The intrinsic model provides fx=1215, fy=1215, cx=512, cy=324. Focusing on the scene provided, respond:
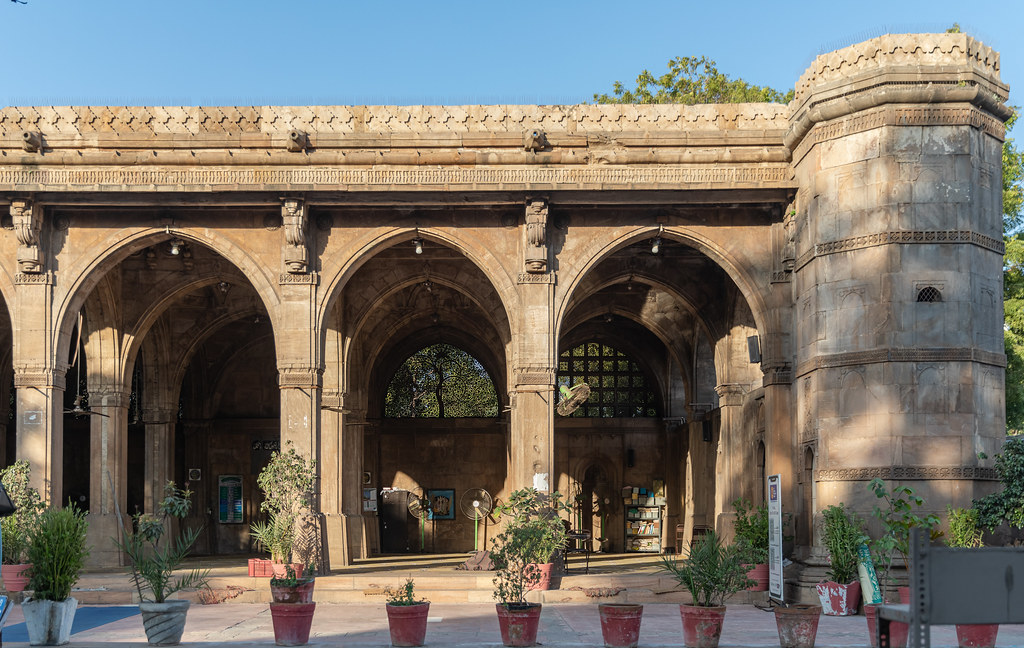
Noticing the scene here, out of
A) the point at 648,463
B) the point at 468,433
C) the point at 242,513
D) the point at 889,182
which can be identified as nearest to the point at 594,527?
the point at 648,463

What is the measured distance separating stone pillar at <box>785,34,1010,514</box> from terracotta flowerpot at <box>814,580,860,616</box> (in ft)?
4.91

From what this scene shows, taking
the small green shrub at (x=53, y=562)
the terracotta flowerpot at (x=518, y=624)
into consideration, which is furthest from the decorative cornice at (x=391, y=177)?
the terracotta flowerpot at (x=518, y=624)

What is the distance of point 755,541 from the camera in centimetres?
1975

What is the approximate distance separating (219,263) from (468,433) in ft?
32.9

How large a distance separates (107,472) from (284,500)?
6.10 meters

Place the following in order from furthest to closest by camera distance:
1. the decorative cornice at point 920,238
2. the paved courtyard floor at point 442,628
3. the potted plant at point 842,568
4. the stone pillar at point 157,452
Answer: the stone pillar at point 157,452 → the decorative cornice at point 920,238 → the potted plant at point 842,568 → the paved courtyard floor at point 442,628

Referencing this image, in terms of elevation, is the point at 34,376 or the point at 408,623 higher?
the point at 34,376

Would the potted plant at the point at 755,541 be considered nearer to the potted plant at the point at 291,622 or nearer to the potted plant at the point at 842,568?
the potted plant at the point at 842,568

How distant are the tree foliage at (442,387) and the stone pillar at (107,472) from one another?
376 inches

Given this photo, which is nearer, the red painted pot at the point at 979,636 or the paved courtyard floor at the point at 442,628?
the red painted pot at the point at 979,636

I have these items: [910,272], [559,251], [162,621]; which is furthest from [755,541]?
[162,621]

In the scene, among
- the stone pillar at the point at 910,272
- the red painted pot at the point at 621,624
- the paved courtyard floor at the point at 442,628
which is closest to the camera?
the red painted pot at the point at 621,624

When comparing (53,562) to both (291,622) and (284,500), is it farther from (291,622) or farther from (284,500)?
(284,500)

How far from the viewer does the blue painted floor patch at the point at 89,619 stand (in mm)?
15031
